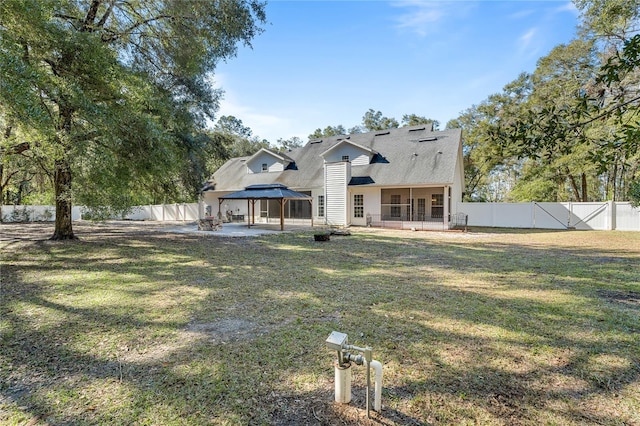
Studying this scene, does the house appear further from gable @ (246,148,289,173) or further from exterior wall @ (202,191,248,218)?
exterior wall @ (202,191,248,218)

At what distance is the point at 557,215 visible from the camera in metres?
18.7

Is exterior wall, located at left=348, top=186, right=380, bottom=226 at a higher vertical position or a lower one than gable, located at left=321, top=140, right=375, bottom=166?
lower

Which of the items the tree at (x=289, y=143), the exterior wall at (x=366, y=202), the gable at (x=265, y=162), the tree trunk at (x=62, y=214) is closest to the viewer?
the tree trunk at (x=62, y=214)

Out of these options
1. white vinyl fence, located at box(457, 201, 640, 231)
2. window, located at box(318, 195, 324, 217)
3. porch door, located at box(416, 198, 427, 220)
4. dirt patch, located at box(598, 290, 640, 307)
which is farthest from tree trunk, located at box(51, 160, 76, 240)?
white vinyl fence, located at box(457, 201, 640, 231)

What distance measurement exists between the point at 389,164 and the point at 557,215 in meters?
10.3

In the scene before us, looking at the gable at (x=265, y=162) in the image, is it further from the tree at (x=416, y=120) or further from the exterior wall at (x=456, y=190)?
the tree at (x=416, y=120)

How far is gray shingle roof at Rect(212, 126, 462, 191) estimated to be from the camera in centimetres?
1834

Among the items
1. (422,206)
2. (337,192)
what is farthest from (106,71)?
(422,206)

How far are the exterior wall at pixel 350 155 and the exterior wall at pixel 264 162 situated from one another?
4.18m

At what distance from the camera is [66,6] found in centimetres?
879

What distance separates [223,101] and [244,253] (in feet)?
35.5

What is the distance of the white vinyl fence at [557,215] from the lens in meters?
16.7

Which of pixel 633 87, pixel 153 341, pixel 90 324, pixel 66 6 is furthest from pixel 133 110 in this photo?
Answer: pixel 633 87

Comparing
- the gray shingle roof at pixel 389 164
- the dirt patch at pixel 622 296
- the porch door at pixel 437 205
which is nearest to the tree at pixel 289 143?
the gray shingle roof at pixel 389 164
